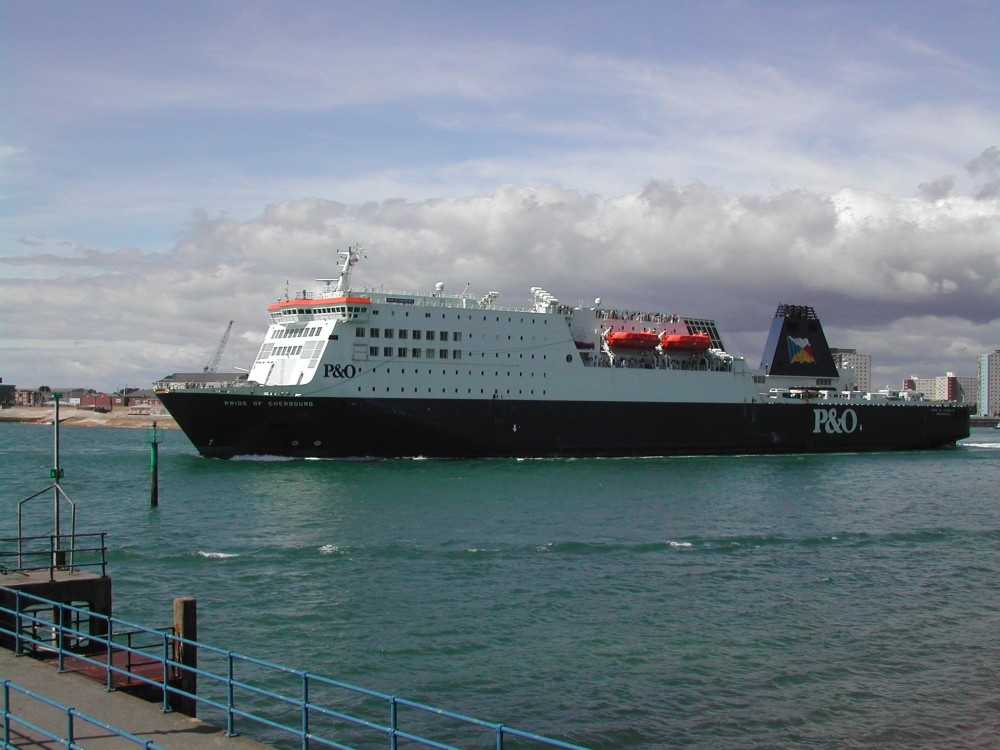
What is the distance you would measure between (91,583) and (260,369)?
2904 cm

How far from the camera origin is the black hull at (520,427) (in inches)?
1423

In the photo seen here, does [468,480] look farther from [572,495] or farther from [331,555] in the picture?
[331,555]

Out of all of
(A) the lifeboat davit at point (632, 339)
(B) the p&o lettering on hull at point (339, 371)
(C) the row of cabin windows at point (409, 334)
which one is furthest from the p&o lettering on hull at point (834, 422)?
(B) the p&o lettering on hull at point (339, 371)

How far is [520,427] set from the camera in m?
41.0

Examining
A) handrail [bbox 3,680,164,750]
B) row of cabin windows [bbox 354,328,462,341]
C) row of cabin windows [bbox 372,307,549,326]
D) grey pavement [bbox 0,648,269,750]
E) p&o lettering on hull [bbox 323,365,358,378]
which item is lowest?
grey pavement [bbox 0,648,269,750]

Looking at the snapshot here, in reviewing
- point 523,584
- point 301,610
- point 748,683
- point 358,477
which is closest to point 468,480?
point 358,477

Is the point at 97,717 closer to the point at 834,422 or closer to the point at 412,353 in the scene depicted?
the point at 412,353

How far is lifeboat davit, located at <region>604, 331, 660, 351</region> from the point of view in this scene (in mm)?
44656

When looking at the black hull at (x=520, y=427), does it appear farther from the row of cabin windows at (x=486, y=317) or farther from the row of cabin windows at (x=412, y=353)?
the row of cabin windows at (x=486, y=317)

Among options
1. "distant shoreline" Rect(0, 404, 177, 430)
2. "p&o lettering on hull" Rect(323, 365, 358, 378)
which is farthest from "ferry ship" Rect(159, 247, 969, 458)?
"distant shoreline" Rect(0, 404, 177, 430)

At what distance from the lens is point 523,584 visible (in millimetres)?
17172

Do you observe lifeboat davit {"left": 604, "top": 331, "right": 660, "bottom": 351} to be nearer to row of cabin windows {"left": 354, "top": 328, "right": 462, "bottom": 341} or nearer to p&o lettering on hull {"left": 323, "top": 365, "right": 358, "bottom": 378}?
row of cabin windows {"left": 354, "top": 328, "right": 462, "bottom": 341}

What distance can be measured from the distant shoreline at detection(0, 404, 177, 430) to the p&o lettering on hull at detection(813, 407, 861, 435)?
73696 millimetres

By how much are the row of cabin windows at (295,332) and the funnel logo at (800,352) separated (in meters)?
28.1
